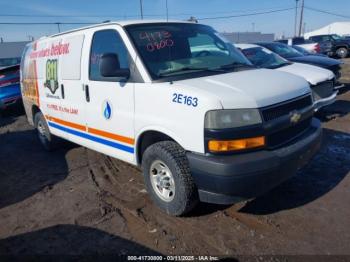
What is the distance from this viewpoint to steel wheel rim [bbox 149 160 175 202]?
366cm

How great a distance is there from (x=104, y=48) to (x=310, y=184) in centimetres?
323

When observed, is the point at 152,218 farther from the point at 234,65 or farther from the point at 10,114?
the point at 10,114

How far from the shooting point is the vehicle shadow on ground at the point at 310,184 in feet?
12.6

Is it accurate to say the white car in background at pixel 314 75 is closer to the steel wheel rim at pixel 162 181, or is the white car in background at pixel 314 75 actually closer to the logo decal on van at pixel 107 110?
the steel wheel rim at pixel 162 181

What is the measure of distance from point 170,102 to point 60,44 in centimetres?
289

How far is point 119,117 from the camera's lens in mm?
4078

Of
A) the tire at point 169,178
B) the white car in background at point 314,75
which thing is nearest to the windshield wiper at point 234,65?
the tire at point 169,178

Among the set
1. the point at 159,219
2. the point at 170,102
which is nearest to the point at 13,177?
the point at 159,219

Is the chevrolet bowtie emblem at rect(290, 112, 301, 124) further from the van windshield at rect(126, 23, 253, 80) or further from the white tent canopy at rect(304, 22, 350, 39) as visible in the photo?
the white tent canopy at rect(304, 22, 350, 39)

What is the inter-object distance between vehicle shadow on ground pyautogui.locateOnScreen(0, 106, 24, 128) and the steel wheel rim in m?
8.09

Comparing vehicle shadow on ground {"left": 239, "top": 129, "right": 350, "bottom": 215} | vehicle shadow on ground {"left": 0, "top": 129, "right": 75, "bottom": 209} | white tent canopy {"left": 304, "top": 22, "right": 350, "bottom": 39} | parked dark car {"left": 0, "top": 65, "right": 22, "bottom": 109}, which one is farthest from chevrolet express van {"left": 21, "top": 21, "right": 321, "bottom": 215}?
white tent canopy {"left": 304, "top": 22, "right": 350, "bottom": 39}

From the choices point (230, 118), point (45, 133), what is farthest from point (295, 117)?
point (45, 133)

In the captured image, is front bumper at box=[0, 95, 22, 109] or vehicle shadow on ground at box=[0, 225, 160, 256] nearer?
vehicle shadow on ground at box=[0, 225, 160, 256]

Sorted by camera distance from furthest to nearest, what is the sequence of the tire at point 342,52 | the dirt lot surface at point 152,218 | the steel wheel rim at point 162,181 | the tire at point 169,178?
the tire at point 342,52
the steel wheel rim at point 162,181
the tire at point 169,178
the dirt lot surface at point 152,218
